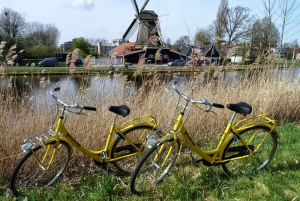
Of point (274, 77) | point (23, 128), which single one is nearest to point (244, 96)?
point (274, 77)

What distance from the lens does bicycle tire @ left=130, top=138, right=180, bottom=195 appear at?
2.08 metres

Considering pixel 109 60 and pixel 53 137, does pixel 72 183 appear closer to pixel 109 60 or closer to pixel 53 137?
pixel 53 137

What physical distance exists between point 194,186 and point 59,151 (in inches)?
54.1

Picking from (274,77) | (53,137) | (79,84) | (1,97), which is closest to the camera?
(53,137)

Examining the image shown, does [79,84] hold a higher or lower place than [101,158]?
higher

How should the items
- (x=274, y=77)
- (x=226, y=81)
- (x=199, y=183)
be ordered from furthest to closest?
1. (x=274, y=77)
2. (x=226, y=81)
3. (x=199, y=183)

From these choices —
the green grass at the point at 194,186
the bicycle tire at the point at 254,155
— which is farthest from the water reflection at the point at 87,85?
the bicycle tire at the point at 254,155

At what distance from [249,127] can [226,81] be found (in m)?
2.35

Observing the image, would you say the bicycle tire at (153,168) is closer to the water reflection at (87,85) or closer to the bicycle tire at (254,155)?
the bicycle tire at (254,155)

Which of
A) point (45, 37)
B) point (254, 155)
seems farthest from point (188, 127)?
point (45, 37)

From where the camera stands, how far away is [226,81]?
461 cm

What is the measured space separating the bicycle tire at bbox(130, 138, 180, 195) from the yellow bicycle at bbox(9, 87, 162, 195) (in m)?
0.31

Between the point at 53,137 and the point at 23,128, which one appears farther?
the point at 23,128

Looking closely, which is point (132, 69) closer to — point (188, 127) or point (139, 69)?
point (139, 69)
